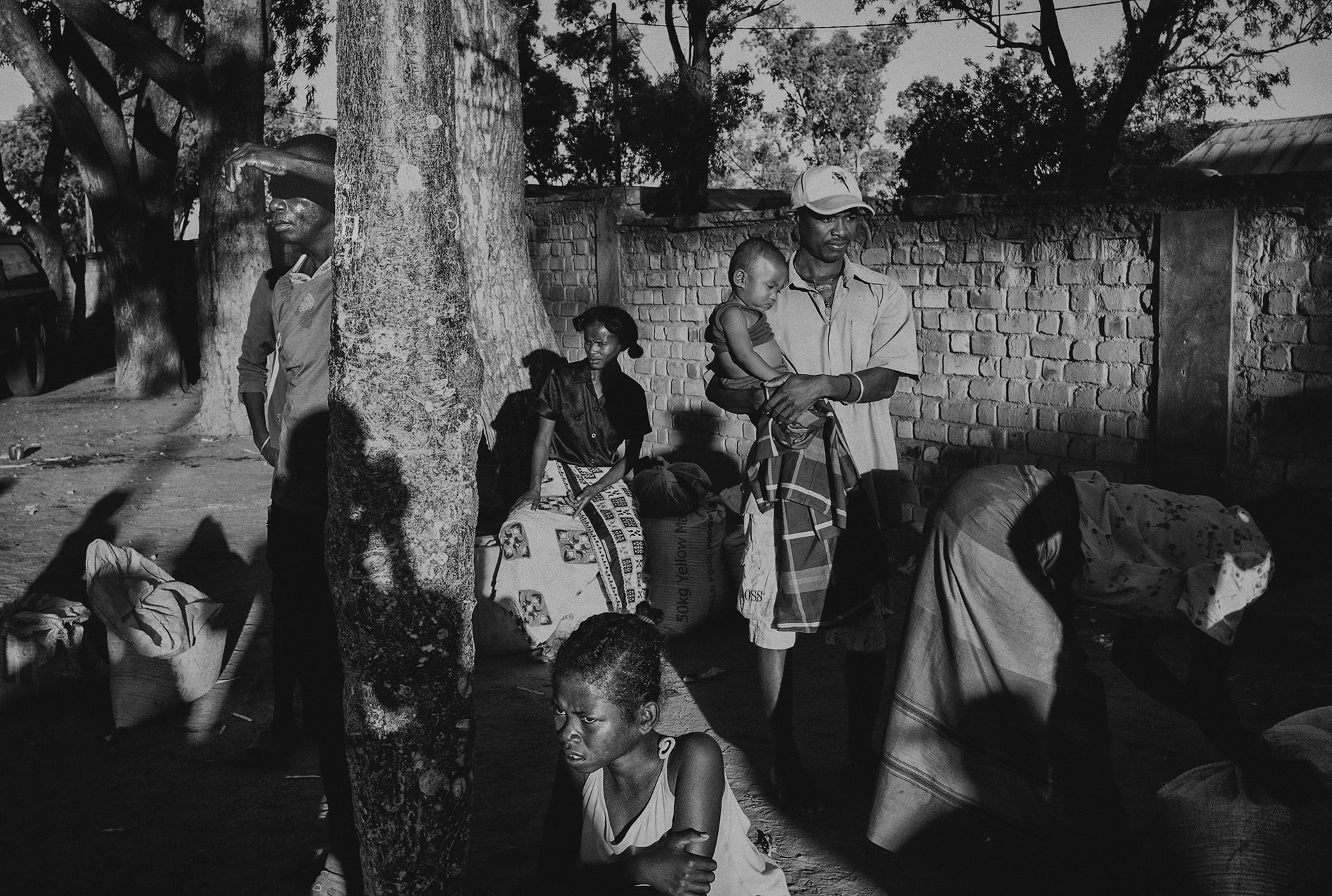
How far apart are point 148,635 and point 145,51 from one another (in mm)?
8952

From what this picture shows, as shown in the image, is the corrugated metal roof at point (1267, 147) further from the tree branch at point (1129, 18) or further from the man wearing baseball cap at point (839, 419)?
the man wearing baseball cap at point (839, 419)

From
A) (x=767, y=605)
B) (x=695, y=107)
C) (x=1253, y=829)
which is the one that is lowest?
(x=1253, y=829)

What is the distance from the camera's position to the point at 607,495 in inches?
204

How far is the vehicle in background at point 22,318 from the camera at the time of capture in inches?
607

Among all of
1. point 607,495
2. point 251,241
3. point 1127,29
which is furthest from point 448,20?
point 1127,29

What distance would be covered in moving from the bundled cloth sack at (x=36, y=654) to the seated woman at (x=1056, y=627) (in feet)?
11.1

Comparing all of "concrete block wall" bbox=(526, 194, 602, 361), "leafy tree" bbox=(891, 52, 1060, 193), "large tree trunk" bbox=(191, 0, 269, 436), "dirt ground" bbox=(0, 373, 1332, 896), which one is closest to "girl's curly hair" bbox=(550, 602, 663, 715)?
"dirt ground" bbox=(0, 373, 1332, 896)

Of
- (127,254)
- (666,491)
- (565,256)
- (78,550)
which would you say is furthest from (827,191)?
(127,254)

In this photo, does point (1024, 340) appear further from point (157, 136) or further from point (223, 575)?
point (157, 136)

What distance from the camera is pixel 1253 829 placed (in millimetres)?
2693

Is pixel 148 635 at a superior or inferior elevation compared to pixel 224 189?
inferior

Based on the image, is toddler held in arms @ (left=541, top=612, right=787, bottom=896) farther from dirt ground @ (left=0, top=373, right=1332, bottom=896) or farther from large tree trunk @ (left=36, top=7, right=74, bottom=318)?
large tree trunk @ (left=36, top=7, right=74, bottom=318)

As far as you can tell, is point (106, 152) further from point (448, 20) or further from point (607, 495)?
point (448, 20)

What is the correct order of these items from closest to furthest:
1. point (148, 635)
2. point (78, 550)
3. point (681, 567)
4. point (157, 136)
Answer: point (148, 635) < point (681, 567) < point (78, 550) < point (157, 136)
